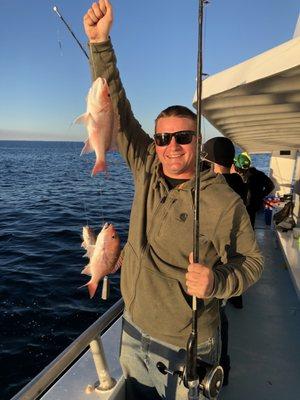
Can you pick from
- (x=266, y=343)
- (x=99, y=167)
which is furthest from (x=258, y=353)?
(x=99, y=167)

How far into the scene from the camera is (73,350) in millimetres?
2295

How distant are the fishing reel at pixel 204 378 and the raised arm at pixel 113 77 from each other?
4.73 ft

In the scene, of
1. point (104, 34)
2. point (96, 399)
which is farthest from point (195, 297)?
point (104, 34)

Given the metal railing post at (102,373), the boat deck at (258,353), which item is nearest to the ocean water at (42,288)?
the metal railing post at (102,373)

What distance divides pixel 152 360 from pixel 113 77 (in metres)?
1.93

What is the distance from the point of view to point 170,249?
7.47 ft

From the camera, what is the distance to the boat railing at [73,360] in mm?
2008

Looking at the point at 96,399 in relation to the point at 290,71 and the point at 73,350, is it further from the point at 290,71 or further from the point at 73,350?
the point at 290,71

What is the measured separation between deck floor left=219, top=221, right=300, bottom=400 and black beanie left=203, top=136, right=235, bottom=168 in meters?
2.23

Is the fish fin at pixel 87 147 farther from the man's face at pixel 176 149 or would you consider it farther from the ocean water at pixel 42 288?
the man's face at pixel 176 149

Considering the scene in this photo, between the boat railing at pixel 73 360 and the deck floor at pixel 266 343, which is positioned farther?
the deck floor at pixel 266 343

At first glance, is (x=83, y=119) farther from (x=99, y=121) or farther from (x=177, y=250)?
(x=177, y=250)

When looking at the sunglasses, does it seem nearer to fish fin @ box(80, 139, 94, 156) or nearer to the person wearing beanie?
fish fin @ box(80, 139, 94, 156)

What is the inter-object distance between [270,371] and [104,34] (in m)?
3.71
